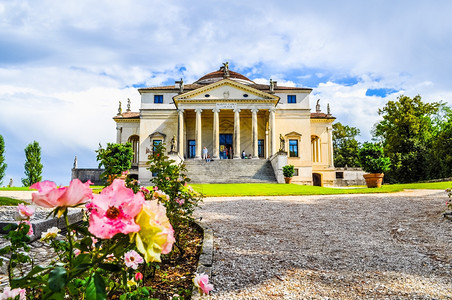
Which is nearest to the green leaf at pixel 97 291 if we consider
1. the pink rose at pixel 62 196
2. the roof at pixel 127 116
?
the pink rose at pixel 62 196

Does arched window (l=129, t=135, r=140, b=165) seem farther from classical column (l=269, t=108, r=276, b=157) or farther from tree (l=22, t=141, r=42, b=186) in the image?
classical column (l=269, t=108, r=276, b=157)

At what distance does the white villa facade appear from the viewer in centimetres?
3325

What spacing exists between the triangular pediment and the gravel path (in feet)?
83.8

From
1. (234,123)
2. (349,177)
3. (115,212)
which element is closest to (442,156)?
(349,177)

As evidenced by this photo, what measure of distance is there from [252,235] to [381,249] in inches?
84.9

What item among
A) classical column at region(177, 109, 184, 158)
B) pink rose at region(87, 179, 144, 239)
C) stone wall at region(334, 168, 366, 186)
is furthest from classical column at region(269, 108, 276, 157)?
pink rose at region(87, 179, 144, 239)

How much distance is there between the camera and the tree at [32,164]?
104 feet

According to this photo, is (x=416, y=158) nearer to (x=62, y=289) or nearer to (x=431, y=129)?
(x=431, y=129)

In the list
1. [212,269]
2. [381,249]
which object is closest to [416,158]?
[381,249]

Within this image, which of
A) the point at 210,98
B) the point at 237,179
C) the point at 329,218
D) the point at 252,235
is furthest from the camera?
the point at 210,98

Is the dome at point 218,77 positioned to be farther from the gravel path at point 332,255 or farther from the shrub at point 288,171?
the gravel path at point 332,255

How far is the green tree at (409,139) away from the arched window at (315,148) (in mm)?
7379

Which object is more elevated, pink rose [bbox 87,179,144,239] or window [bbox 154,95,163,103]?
window [bbox 154,95,163,103]

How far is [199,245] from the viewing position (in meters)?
4.93
